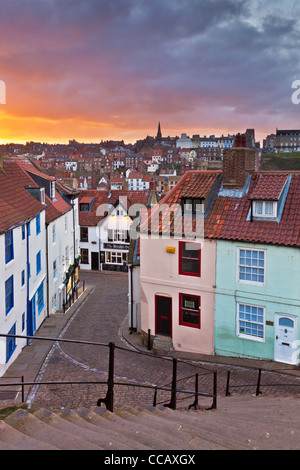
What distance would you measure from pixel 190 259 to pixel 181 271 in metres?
0.76

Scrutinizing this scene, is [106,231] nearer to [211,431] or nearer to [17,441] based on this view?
[211,431]

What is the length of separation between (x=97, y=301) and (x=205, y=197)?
1470 centimetres

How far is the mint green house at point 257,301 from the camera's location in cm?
1705

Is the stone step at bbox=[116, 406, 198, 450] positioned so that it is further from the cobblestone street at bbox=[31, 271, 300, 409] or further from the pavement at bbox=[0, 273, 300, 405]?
the pavement at bbox=[0, 273, 300, 405]

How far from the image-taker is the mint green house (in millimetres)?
17047

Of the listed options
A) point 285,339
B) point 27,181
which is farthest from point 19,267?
point 285,339

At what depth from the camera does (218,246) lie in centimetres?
1864

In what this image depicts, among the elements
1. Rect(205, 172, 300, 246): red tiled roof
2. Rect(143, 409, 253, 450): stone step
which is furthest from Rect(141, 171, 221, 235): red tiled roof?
Rect(143, 409, 253, 450): stone step

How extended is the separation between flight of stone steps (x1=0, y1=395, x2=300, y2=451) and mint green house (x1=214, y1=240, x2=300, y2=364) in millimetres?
9069

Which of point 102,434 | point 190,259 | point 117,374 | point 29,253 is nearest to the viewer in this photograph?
point 102,434

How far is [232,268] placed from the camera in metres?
18.4
